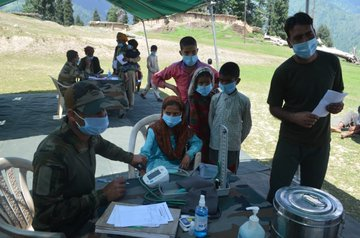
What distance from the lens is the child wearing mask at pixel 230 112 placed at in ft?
10.0

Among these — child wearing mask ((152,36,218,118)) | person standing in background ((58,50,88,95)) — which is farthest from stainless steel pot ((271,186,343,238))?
person standing in background ((58,50,88,95))

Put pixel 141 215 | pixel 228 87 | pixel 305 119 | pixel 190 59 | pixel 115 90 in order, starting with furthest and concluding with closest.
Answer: pixel 115 90
pixel 190 59
pixel 228 87
pixel 305 119
pixel 141 215

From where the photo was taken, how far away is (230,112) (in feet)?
10.3

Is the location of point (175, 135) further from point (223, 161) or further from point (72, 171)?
point (72, 171)

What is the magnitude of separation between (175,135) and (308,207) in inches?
67.1

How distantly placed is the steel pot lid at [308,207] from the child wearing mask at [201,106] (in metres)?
1.94

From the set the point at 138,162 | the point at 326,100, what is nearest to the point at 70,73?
the point at 138,162

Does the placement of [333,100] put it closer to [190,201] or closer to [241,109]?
[241,109]

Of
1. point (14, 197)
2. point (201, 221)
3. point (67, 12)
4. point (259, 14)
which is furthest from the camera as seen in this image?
point (259, 14)

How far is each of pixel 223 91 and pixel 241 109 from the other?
26cm

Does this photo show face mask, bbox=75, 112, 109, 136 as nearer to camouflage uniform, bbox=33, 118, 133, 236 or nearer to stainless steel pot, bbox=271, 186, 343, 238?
camouflage uniform, bbox=33, 118, 133, 236

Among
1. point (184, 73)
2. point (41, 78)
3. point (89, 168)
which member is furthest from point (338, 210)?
point (41, 78)

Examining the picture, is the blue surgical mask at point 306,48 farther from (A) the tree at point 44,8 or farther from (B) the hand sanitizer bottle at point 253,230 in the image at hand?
(A) the tree at point 44,8

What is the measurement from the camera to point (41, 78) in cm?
1286
